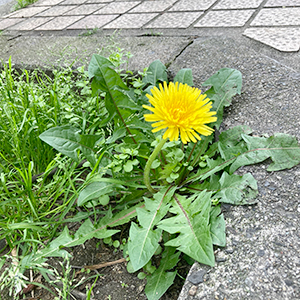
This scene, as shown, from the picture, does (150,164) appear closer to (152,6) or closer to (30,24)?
(152,6)

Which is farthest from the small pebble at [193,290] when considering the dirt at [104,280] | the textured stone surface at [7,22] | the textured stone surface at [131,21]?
the textured stone surface at [7,22]

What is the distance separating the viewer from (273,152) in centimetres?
144

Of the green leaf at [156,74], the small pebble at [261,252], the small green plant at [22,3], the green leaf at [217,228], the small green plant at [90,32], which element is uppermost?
the small green plant at [22,3]

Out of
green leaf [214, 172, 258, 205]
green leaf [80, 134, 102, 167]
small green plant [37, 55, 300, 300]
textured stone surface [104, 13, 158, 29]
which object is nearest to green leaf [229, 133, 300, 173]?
small green plant [37, 55, 300, 300]

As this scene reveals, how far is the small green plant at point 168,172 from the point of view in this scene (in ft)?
3.84

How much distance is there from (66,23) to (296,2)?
8.61ft

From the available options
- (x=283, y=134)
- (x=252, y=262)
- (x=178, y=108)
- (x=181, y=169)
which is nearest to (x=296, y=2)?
(x=283, y=134)

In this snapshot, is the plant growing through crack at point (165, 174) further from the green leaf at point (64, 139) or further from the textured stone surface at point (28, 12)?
the textured stone surface at point (28, 12)

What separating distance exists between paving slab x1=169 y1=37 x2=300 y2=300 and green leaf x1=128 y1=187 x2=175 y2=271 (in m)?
0.21

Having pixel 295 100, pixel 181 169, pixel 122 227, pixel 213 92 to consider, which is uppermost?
pixel 213 92

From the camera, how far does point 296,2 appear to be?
10.2 feet

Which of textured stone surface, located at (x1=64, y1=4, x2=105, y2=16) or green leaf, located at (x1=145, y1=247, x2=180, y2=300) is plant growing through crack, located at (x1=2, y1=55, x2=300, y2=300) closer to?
green leaf, located at (x1=145, y1=247, x2=180, y2=300)

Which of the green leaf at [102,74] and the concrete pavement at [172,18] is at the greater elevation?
the green leaf at [102,74]

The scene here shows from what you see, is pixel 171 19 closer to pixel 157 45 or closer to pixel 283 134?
pixel 157 45
